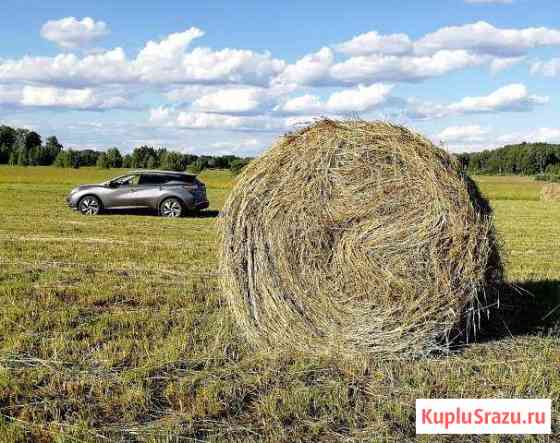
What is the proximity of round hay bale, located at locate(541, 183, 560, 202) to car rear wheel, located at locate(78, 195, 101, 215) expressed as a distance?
78.2 ft

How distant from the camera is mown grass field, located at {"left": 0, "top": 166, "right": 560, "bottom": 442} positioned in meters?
4.18

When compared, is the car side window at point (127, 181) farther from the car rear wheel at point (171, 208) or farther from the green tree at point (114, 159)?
the green tree at point (114, 159)

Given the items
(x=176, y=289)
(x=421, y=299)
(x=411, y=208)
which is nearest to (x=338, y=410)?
(x=421, y=299)

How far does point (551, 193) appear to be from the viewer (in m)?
34.0

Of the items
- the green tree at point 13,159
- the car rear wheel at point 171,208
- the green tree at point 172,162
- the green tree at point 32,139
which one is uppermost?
the green tree at point 32,139

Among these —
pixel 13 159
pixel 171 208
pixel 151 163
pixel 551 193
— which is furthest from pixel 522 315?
pixel 13 159

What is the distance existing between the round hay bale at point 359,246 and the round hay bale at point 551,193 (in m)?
29.9

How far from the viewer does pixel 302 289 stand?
18.8ft

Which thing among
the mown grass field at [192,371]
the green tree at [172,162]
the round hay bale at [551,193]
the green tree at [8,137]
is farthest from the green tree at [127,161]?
the mown grass field at [192,371]

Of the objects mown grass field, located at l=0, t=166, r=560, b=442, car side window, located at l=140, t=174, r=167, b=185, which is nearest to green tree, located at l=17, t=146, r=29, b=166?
car side window, located at l=140, t=174, r=167, b=185

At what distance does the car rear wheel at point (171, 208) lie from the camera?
18.4m

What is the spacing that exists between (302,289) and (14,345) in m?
2.46

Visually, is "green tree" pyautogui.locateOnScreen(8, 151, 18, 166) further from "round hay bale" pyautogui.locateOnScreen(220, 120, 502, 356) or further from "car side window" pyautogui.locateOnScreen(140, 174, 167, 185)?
"round hay bale" pyautogui.locateOnScreen(220, 120, 502, 356)

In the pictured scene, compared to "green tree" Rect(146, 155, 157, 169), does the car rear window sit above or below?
below
